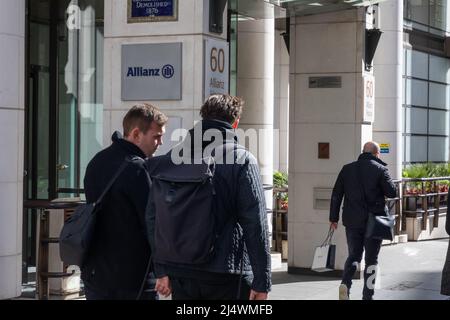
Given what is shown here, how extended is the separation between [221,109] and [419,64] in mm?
21481

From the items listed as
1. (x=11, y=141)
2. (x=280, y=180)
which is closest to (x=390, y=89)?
(x=280, y=180)

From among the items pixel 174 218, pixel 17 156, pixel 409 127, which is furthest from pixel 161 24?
pixel 409 127

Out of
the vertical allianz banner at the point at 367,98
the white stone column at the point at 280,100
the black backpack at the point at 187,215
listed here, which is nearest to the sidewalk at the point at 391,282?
the vertical allianz banner at the point at 367,98

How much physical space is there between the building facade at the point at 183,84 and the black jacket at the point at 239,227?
3745 mm

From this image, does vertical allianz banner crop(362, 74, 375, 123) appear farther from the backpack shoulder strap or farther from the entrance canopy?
the backpack shoulder strap

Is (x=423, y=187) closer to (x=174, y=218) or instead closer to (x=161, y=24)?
(x=161, y=24)

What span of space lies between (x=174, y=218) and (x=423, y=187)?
13.5 metres

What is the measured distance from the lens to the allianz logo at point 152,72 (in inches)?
346

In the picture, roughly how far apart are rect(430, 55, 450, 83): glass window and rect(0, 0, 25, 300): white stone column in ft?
62.9

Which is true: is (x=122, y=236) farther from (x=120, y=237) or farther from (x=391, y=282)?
(x=391, y=282)

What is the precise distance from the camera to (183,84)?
875cm

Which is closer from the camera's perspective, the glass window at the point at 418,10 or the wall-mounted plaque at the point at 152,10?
the wall-mounted plaque at the point at 152,10

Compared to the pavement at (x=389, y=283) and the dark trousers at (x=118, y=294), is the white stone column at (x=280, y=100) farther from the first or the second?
the dark trousers at (x=118, y=294)
